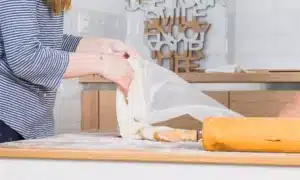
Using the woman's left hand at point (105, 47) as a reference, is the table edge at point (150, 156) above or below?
below

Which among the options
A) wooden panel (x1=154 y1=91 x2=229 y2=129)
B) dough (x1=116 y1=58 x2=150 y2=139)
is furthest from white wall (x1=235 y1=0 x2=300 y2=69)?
dough (x1=116 y1=58 x2=150 y2=139)

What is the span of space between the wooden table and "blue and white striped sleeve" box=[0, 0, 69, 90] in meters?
0.19

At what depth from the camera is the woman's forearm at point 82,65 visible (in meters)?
1.35

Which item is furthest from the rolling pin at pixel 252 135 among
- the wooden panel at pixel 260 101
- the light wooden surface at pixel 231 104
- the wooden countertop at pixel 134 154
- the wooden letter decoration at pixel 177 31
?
the wooden letter decoration at pixel 177 31

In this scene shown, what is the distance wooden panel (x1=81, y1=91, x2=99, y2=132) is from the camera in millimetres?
2932

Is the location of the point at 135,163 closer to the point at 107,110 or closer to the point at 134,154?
the point at 134,154

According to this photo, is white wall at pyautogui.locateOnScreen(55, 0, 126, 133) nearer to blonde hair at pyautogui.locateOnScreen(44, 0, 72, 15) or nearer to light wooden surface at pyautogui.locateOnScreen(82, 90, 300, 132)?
light wooden surface at pyautogui.locateOnScreen(82, 90, 300, 132)

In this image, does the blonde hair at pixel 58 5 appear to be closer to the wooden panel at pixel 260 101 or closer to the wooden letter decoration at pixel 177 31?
the wooden panel at pixel 260 101

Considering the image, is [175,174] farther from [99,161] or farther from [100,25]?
[100,25]

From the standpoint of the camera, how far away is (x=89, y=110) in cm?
294

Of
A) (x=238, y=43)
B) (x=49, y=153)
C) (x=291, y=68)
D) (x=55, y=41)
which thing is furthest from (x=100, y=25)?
(x=49, y=153)

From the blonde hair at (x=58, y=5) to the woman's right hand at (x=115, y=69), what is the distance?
0.18 metres

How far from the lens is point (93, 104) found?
2947mm

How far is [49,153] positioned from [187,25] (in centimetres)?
215
